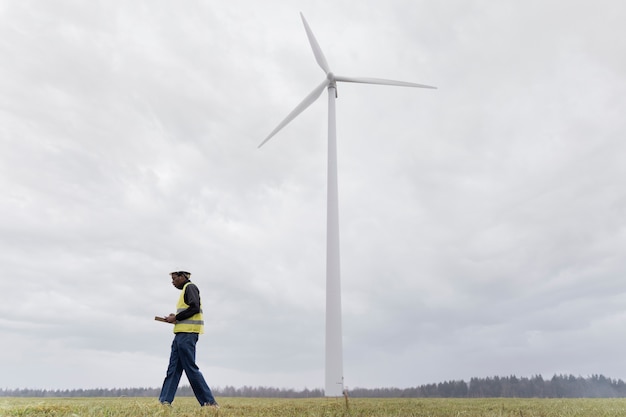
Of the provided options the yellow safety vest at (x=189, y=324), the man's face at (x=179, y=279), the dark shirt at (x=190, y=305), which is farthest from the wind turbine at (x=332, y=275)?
the dark shirt at (x=190, y=305)

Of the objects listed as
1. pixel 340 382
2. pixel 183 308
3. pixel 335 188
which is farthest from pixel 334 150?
pixel 183 308

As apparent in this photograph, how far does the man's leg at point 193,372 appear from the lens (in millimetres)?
13273

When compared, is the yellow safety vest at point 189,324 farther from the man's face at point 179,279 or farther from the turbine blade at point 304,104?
the turbine blade at point 304,104

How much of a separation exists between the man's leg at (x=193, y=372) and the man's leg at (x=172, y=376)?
0.26 meters

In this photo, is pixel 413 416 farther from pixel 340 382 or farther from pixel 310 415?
pixel 340 382

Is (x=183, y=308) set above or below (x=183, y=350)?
above

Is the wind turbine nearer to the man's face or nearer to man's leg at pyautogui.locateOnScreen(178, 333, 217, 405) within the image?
man's leg at pyautogui.locateOnScreen(178, 333, 217, 405)

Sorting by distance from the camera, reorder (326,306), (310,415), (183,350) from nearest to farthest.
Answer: (310,415) → (183,350) → (326,306)

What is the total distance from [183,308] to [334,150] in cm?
1975

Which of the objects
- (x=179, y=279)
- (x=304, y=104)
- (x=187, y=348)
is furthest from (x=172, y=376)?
(x=304, y=104)

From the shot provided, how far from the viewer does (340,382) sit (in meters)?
25.0

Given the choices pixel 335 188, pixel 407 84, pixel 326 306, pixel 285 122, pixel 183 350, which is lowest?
pixel 183 350

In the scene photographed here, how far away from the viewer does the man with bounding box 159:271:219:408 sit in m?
13.3

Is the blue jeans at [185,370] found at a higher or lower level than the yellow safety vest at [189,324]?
lower
